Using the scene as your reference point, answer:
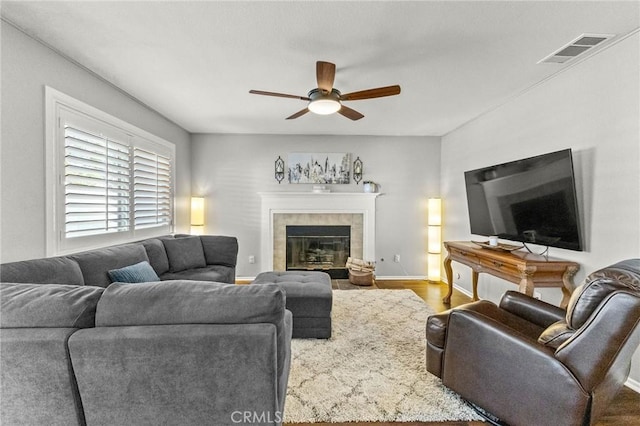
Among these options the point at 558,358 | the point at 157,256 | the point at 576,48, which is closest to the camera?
the point at 558,358

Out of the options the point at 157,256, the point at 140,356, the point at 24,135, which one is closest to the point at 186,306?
the point at 140,356

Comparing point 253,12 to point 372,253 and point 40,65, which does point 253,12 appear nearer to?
point 40,65

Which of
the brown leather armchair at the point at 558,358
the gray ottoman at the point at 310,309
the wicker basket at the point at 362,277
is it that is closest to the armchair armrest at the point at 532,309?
the brown leather armchair at the point at 558,358

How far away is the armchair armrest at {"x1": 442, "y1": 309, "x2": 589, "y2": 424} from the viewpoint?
146cm

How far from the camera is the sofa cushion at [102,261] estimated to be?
7.67ft

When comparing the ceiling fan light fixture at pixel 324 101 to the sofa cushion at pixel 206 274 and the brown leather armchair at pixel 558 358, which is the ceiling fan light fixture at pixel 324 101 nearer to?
the brown leather armchair at pixel 558 358

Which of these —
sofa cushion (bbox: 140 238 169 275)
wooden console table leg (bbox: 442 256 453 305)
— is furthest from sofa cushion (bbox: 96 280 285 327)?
wooden console table leg (bbox: 442 256 453 305)

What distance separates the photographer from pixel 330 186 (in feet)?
17.1

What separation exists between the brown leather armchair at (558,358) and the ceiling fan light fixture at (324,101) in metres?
1.97

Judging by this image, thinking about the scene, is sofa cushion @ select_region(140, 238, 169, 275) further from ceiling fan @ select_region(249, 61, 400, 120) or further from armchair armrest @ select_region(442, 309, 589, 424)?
armchair armrest @ select_region(442, 309, 589, 424)

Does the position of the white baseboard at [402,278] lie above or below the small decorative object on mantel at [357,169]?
below

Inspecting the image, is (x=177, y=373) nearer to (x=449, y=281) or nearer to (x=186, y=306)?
(x=186, y=306)

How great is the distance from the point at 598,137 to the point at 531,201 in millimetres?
735

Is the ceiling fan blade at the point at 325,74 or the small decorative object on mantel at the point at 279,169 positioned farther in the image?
the small decorative object on mantel at the point at 279,169
